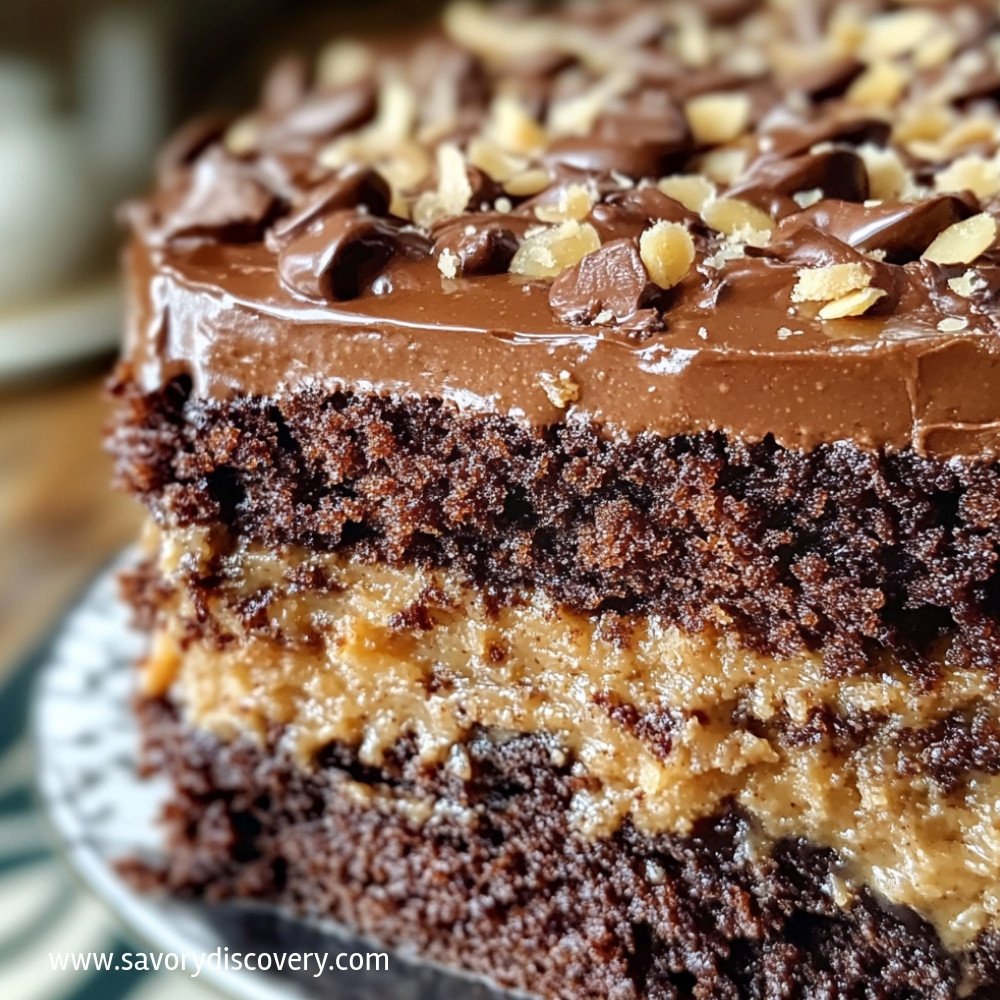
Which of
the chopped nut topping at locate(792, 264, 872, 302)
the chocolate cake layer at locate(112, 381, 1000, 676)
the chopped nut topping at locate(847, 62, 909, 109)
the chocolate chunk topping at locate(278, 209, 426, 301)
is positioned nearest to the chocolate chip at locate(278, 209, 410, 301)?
the chocolate chunk topping at locate(278, 209, 426, 301)

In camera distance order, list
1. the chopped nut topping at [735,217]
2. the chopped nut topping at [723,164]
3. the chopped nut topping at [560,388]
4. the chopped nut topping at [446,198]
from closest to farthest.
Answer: the chopped nut topping at [560,388] < the chopped nut topping at [735,217] < the chopped nut topping at [446,198] < the chopped nut topping at [723,164]

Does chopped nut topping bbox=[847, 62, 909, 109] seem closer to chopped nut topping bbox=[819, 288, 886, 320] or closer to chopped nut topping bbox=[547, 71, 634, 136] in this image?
chopped nut topping bbox=[547, 71, 634, 136]

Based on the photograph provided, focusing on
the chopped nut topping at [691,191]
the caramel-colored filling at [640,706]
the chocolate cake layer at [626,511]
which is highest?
the chopped nut topping at [691,191]

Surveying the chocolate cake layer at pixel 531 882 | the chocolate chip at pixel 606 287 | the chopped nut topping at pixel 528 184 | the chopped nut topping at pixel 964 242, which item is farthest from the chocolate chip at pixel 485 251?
the chocolate cake layer at pixel 531 882

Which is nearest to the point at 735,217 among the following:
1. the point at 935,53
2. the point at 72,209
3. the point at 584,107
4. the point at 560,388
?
the point at 560,388

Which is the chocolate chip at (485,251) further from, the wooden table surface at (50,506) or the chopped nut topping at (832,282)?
the wooden table surface at (50,506)

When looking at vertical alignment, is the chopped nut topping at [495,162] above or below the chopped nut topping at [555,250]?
below

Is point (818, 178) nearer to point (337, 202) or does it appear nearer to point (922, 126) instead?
point (922, 126)
